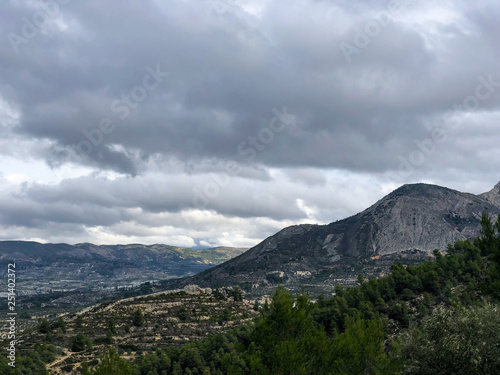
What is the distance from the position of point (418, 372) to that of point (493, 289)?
389 inches

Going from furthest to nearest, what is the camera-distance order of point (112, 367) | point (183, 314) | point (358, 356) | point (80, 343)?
point (183, 314) → point (80, 343) → point (358, 356) → point (112, 367)

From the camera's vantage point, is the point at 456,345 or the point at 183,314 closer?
the point at 456,345

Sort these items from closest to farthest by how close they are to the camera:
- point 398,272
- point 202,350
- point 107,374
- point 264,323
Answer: point 107,374 → point 264,323 → point 202,350 → point 398,272

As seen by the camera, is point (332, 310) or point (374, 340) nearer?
point (374, 340)

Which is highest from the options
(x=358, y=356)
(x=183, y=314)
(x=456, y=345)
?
(x=456, y=345)

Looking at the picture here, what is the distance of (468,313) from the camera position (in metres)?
29.9

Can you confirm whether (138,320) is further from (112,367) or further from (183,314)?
(112,367)

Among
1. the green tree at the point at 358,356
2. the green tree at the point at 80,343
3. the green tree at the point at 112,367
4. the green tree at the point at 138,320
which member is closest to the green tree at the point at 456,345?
the green tree at the point at 358,356

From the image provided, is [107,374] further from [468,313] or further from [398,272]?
[398,272]

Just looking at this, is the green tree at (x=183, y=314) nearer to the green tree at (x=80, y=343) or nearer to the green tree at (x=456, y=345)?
the green tree at (x=80, y=343)

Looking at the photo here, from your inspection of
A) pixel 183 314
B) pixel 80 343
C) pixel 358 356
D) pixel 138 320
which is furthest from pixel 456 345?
pixel 183 314

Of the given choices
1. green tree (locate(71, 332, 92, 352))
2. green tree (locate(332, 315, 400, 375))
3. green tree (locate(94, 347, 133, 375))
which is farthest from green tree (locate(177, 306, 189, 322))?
green tree (locate(94, 347, 133, 375))

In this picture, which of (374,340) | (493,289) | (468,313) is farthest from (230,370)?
(493,289)

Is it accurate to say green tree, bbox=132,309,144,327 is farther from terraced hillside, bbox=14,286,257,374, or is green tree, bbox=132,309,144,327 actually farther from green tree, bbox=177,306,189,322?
green tree, bbox=177,306,189,322
